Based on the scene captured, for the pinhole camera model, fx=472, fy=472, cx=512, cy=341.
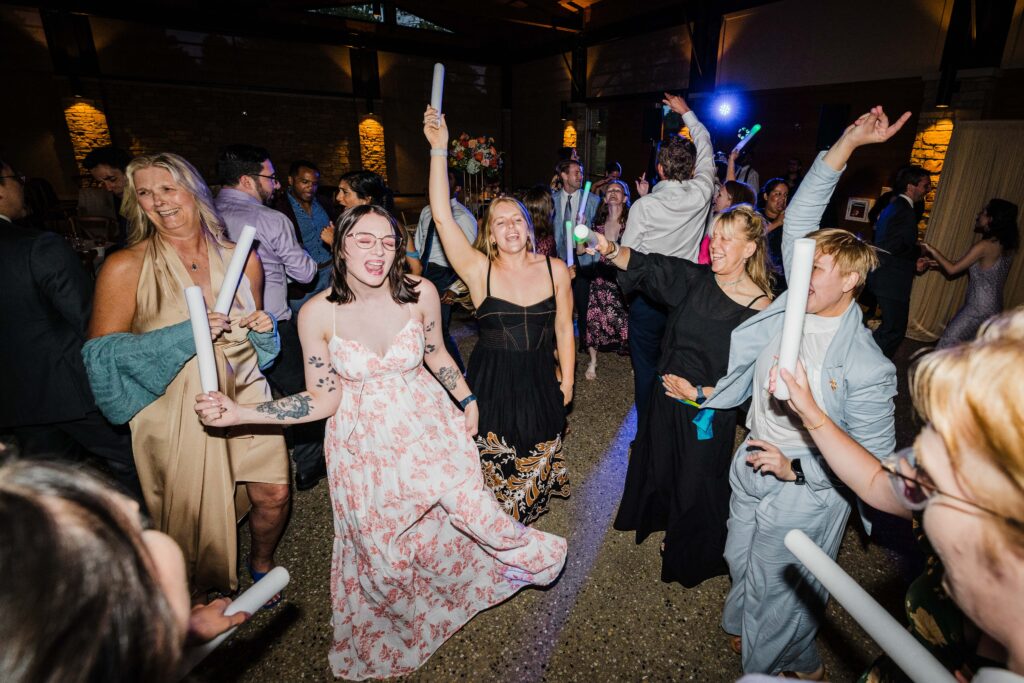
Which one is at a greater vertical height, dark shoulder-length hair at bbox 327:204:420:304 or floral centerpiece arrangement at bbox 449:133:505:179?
floral centerpiece arrangement at bbox 449:133:505:179

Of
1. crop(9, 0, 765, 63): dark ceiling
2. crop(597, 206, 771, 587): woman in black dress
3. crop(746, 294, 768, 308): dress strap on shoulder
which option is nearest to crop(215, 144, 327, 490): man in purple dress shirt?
crop(597, 206, 771, 587): woman in black dress

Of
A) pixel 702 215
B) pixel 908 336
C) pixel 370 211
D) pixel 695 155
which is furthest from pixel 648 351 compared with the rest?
pixel 908 336

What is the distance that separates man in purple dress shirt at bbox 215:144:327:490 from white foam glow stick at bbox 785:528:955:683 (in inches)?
114

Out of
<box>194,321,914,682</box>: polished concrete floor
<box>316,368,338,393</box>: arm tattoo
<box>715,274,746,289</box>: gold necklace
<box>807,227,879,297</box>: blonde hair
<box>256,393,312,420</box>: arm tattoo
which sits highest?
<box>807,227,879,297</box>: blonde hair

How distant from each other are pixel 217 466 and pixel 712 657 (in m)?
2.41

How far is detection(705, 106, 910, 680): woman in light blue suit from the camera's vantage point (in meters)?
1.61

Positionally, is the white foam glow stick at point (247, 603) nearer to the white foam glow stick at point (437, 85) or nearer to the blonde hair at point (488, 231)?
the white foam glow stick at point (437, 85)

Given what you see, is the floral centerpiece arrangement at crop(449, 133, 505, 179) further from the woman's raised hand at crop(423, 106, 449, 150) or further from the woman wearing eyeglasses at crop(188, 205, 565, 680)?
the woman wearing eyeglasses at crop(188, 205, 565, 680)

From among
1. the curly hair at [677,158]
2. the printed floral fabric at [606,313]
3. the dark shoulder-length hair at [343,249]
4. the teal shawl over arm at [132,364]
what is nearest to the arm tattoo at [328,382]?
the dark shoulder-length hair at [343,249]

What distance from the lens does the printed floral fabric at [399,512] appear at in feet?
6.43

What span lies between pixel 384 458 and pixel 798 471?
1612 mm

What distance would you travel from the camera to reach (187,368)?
6.54ft

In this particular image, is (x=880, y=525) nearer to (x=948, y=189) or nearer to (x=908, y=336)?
(x=908, y=336)

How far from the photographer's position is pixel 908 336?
6.58 m
